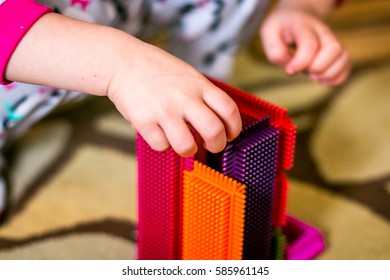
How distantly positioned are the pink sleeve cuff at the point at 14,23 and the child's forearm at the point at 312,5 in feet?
1.21

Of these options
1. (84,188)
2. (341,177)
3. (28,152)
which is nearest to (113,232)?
(84,188)

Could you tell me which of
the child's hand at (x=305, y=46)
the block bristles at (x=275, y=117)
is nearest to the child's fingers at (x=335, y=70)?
the child's hand at (x=305, y=46)

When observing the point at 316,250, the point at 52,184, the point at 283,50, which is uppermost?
the point at 283,50

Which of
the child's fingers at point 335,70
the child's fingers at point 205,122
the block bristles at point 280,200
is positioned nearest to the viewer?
the child's fingers at point 205,122

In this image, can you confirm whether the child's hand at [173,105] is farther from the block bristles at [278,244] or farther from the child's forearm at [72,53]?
the block bristles at [278,244]

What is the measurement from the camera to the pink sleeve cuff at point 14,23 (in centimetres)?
64

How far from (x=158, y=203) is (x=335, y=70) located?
0.28m

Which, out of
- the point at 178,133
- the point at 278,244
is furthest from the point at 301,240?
the point at 178,133

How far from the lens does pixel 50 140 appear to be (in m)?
1.00

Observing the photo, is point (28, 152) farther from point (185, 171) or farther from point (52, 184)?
point (185, 171)

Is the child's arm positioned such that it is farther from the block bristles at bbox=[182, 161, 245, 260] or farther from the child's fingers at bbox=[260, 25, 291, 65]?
the child's fingers at bbox=[260, 25, 291, 65]

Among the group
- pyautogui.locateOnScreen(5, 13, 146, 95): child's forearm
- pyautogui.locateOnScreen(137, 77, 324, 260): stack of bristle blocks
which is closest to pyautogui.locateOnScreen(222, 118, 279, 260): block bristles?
pyautogui.locateOnScreen(137, 77, 324, 260): stack of bristle blocks

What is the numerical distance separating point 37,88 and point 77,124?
218 millimetres

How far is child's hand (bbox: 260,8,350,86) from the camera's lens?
2.65 ft
